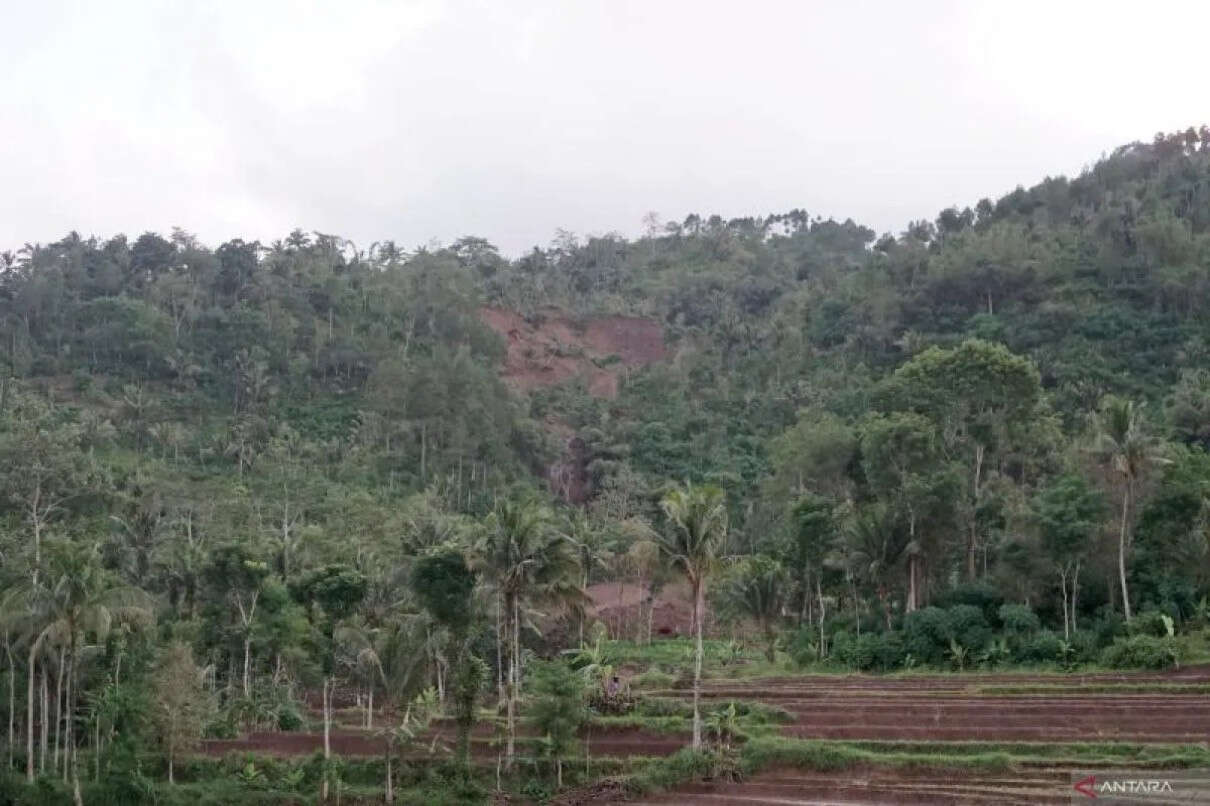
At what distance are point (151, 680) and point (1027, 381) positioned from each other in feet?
107

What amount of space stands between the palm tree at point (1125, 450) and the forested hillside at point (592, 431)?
0.43ft

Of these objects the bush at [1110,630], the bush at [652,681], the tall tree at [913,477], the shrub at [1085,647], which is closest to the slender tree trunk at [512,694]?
the bush at [652,681]

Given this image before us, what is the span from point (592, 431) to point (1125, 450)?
151ft

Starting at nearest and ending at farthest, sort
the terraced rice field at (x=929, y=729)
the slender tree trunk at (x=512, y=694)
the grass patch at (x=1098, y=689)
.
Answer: the terraced rice field at (x=929, y=729) < the slender tree trunk at (x=512, y=694) < the grass patch at (x=1098, y=689)

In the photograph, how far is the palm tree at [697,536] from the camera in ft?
94.3

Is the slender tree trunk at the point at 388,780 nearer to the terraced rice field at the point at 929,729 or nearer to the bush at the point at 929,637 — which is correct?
the terraced rice field at the point at 929,729

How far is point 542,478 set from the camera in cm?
7838

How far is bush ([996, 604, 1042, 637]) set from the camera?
37906mm

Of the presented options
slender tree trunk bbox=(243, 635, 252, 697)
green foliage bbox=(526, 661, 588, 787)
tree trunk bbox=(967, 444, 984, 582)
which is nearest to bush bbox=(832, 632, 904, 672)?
tree trunk bbox=(967, 444, 984, 582)

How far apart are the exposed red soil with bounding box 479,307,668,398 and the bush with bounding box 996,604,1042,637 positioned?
53206mm

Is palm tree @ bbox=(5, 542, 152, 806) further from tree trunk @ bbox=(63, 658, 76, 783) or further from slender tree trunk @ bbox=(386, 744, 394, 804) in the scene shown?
slender tree trunk @ bbox=(386, 744, 394, 804)

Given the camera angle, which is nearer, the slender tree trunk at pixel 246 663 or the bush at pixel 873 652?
the slender tree trunk at pixel 246 663

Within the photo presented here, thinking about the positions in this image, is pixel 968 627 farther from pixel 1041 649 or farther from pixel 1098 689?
pixel 1098 689

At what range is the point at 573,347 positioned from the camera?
9756cm
